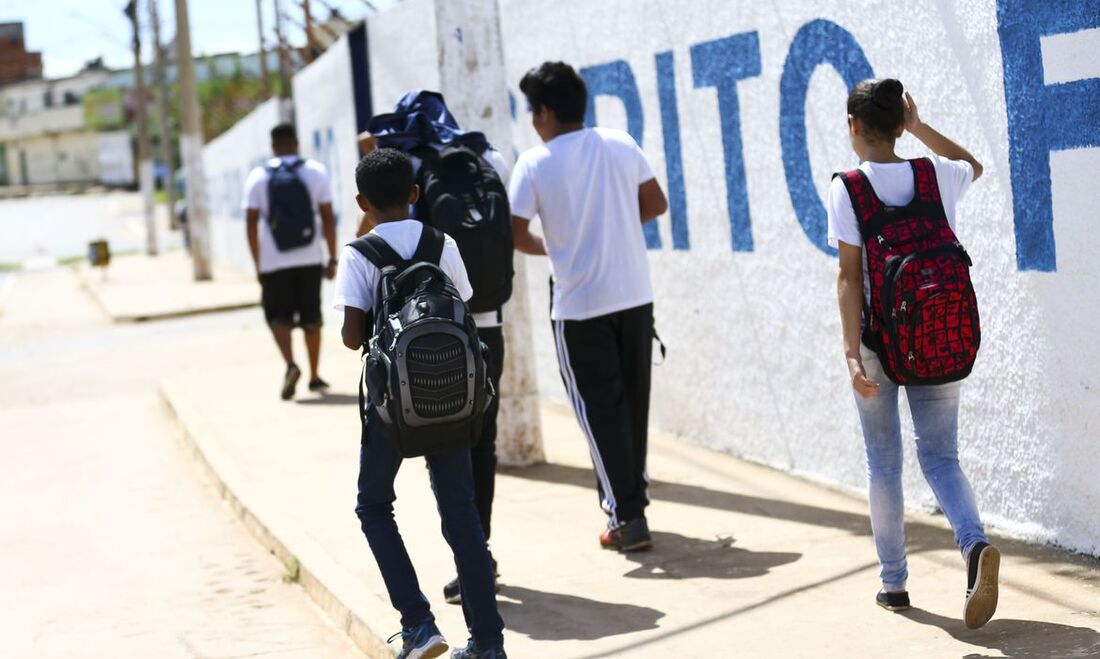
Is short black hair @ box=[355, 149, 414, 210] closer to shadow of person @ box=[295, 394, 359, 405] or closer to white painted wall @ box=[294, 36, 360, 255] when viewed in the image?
Result: shadow of person @ box=[295, 394, 359, 405]

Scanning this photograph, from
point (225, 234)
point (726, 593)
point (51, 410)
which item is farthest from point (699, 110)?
point (225, 234)

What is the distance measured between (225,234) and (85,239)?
2071 cm

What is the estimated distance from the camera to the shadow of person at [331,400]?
10195 mm

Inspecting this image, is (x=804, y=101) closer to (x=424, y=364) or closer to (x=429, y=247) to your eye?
(x=429, y=247)

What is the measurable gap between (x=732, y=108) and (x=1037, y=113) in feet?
7.18

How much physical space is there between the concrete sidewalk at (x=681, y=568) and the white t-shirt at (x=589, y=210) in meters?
1.02

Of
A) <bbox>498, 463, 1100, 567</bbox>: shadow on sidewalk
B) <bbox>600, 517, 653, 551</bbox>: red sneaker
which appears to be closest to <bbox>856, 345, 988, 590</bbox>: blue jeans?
<bbox>498, 463, 1100, 567</bbox>: shadow on sidewalk

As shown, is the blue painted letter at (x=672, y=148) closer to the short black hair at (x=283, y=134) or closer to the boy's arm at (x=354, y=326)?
the short black hair at (x=283, y=134)

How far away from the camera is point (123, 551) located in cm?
698

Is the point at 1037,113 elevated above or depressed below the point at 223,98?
below

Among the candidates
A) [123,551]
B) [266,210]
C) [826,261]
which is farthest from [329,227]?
[826,261]

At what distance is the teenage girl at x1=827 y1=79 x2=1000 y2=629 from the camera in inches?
169

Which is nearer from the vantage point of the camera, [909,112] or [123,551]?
[909,112]

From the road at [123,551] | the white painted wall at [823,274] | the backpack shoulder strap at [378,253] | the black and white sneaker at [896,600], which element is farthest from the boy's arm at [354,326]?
the white painted wall at [823,274]
